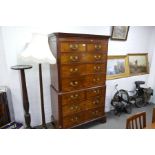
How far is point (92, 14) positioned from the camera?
492 millimetres

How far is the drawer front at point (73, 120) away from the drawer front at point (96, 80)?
18.9 inches

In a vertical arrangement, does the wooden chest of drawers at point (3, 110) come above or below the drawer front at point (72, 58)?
below

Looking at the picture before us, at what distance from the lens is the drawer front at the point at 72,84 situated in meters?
1.73

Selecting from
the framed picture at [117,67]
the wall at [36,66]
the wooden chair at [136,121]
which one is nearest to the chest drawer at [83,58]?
the wall at [36,66]

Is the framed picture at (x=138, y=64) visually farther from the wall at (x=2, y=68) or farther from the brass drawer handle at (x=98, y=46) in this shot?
the wall at (x=2, y=68)

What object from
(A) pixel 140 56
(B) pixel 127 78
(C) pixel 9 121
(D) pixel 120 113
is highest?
(A) pixel 140 56

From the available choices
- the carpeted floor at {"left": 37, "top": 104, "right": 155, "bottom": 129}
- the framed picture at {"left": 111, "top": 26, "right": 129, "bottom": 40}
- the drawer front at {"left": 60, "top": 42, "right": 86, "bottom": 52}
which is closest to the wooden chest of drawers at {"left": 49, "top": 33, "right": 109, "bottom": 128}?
the drawer front at {"left": 60, "top": 42, "right": 86, "bottom": 52}

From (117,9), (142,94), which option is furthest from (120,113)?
(117,9)

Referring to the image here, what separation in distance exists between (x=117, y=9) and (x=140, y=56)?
241 cm

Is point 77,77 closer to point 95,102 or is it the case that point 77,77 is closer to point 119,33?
point 95,102

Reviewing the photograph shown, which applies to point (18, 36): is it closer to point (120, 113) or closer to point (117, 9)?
point (117, 9)

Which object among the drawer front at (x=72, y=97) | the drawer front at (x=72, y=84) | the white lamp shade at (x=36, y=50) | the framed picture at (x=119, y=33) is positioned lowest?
the drawer front at (x=72, y=97)

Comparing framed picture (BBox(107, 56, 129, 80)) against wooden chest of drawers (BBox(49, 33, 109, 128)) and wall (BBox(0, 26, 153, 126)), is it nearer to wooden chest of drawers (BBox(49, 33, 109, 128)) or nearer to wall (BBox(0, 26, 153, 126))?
wall (BBox(0, 26, 153, 126))

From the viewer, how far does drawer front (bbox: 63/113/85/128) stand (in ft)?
6.08
